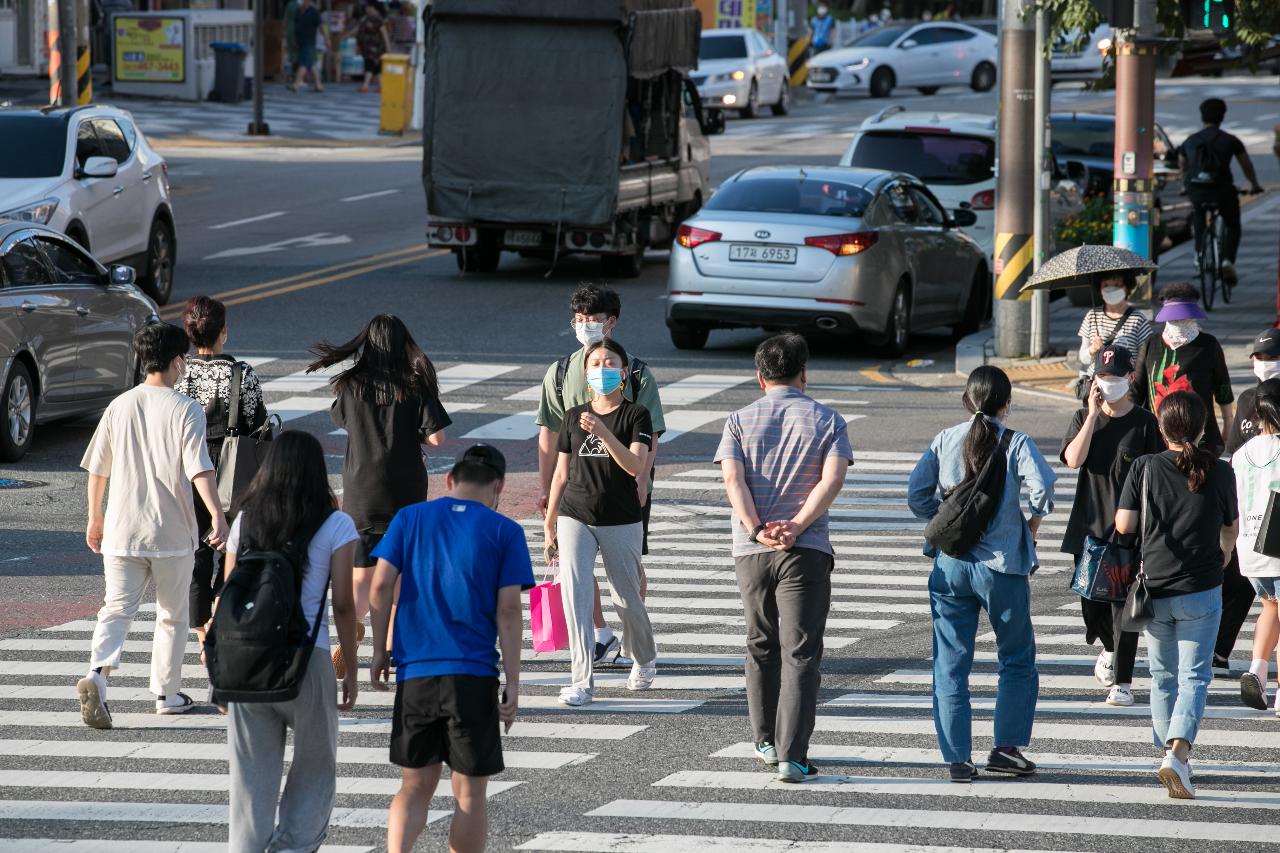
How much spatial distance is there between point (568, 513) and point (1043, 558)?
14.1 feet

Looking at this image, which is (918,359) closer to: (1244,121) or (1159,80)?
(1244,121)

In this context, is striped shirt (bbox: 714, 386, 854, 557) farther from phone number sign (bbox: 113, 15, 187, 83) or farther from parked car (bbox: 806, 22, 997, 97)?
parked car (bbox: 806, 22, 997, 97)

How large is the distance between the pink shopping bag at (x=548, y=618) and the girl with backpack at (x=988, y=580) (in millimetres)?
1598

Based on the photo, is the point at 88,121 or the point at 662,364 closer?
the point at 662,364

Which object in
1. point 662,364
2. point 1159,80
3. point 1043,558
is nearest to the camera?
point 1043,558

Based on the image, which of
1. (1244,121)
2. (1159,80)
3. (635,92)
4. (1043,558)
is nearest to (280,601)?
(1043,558)

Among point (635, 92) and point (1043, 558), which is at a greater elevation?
point (635, 92)

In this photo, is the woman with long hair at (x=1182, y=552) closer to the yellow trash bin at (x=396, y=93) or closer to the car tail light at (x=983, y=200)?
the car tail light at (x=983, y=200)

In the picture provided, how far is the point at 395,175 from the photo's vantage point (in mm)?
34844

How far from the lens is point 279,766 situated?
20.9 ft

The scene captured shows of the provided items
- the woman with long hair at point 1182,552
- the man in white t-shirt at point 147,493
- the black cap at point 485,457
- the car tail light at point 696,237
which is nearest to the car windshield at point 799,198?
the car tail light at point 696,237

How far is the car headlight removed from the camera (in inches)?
Result: 741

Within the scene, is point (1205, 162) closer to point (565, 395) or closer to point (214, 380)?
point (565, 395)

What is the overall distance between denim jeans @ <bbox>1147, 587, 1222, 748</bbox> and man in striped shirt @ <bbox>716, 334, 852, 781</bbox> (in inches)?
49.8
